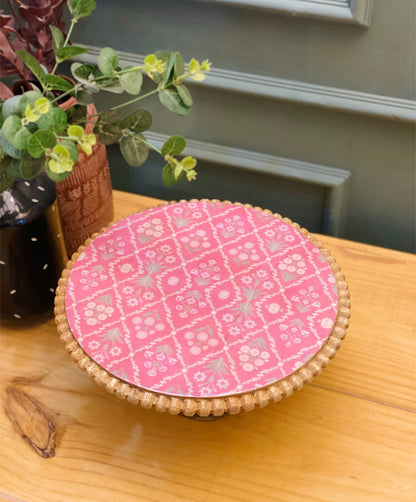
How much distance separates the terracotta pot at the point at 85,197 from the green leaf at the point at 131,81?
0.55 ft

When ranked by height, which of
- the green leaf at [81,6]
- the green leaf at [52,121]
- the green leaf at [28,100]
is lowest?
the green leaf at [52,121]

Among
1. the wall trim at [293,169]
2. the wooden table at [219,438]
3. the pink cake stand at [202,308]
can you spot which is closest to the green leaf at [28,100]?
the pink cake stand at [202,308]

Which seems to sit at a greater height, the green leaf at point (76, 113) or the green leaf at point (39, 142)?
the green leaf at point (39, 142)

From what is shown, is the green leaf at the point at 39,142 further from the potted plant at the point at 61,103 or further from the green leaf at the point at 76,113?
the green leaf at the point at 76,113

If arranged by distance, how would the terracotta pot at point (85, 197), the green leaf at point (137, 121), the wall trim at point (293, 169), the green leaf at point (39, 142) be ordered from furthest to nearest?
the wall trim at point (293, 169) < the terracotta pot at point (85, 197) < the green leaf at point (137, 121) < the green leaf at point (39, 142)

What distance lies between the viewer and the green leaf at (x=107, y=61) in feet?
1.79

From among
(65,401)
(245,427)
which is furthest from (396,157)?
(65,401)

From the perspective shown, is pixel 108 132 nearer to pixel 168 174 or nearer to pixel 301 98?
pixel 168 174

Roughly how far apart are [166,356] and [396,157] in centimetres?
50

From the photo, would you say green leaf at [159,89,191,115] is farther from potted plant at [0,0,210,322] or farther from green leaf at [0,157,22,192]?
green leaf at [0,157,22,192]

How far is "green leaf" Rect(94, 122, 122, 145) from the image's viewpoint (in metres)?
0.62

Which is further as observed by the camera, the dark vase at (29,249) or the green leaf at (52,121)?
the dark vase at (29,249)

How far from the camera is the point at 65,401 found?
0.67 m

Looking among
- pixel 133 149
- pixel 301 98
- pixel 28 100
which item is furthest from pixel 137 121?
pixel 301 98
